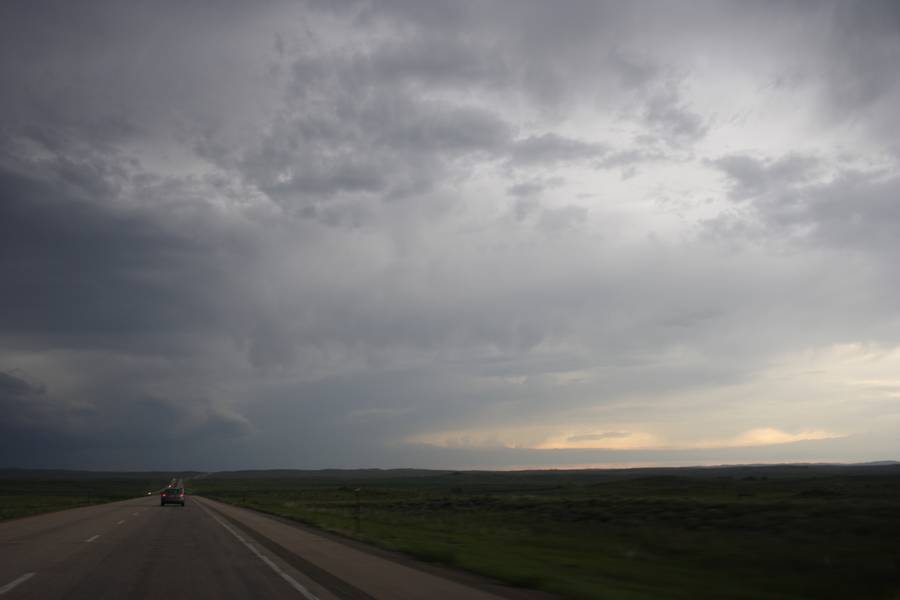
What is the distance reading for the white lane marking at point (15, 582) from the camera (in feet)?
37.9

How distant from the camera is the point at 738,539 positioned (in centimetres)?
2547

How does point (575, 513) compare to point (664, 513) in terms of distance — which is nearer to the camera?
point (664, 513)

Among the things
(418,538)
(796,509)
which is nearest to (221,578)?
(418,538)

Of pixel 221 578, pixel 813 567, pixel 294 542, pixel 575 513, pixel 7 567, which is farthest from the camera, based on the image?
pixel 575 513

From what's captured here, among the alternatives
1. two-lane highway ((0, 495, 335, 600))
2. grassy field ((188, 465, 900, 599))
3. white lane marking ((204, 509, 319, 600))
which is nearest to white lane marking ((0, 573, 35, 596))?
two-lane highway ((0, 495, 335, 600))

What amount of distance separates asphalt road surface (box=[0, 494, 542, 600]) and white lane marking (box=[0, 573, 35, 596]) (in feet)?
0.05

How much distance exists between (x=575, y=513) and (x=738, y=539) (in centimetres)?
1595

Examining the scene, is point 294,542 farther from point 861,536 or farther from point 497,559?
point 861,536

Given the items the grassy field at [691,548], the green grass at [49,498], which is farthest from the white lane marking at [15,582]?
the green grass at [49,498]

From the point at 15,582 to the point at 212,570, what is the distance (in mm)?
3407

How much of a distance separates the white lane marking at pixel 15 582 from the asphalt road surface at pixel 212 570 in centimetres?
1

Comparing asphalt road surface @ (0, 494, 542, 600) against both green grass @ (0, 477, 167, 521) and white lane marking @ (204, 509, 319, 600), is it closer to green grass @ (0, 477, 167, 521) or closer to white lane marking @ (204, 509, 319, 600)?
white lane marking @ (204, 509, 319, 600)

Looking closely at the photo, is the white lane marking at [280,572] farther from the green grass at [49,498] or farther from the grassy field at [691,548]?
the green grass at [49,498]

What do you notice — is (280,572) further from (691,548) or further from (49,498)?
(49,498)
